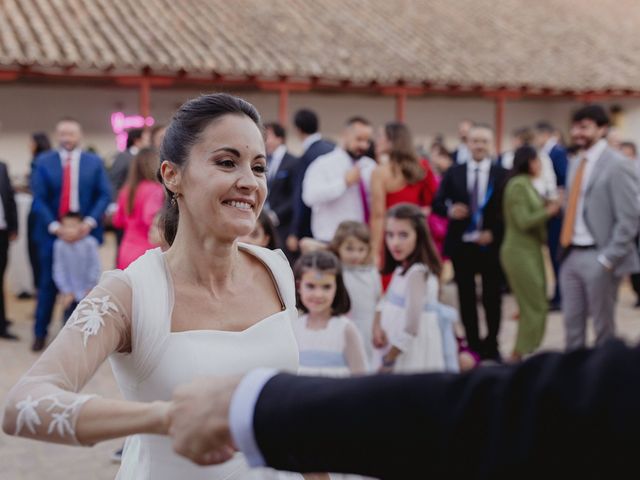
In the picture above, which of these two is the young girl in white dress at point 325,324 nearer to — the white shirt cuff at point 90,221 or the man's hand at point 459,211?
the man's hand at point 459,211

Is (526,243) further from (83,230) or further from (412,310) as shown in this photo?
(83,230)

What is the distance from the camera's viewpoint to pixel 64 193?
7637 mm

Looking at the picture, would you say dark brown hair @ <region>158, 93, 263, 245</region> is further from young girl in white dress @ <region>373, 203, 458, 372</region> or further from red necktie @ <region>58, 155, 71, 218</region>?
red necktie @ <region>58, 155, 71, 218</region>

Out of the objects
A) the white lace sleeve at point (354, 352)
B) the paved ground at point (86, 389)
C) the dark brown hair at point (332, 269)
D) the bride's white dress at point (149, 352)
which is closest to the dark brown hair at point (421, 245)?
the dark brown hair at point (332, 269)

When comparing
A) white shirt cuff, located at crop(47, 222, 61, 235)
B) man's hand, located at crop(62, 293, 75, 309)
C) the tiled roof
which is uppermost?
the tiled roof

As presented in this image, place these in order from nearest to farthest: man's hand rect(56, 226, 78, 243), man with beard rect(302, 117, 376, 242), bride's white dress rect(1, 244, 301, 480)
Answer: bride's white dress rect(1, 244, 301, 480) → man with beard rect(302, 117, 376, 242) → man's hand rect(56, 226, 78, 243)

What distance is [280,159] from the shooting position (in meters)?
7.80

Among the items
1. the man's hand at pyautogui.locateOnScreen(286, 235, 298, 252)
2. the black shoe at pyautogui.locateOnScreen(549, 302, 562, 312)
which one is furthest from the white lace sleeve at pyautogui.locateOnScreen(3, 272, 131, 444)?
the black shoe at pyautogui.locateOnScreen(549, 302, 562, 312)

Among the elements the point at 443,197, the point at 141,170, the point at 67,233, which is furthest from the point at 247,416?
the point at 67,233

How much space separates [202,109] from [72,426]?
96 cm

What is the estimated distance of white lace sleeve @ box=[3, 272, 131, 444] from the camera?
5.44ft

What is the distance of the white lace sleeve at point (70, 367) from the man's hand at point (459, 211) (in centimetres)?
Result: 544

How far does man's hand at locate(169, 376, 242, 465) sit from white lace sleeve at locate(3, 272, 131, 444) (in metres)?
0.26

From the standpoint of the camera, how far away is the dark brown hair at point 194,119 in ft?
7.38
